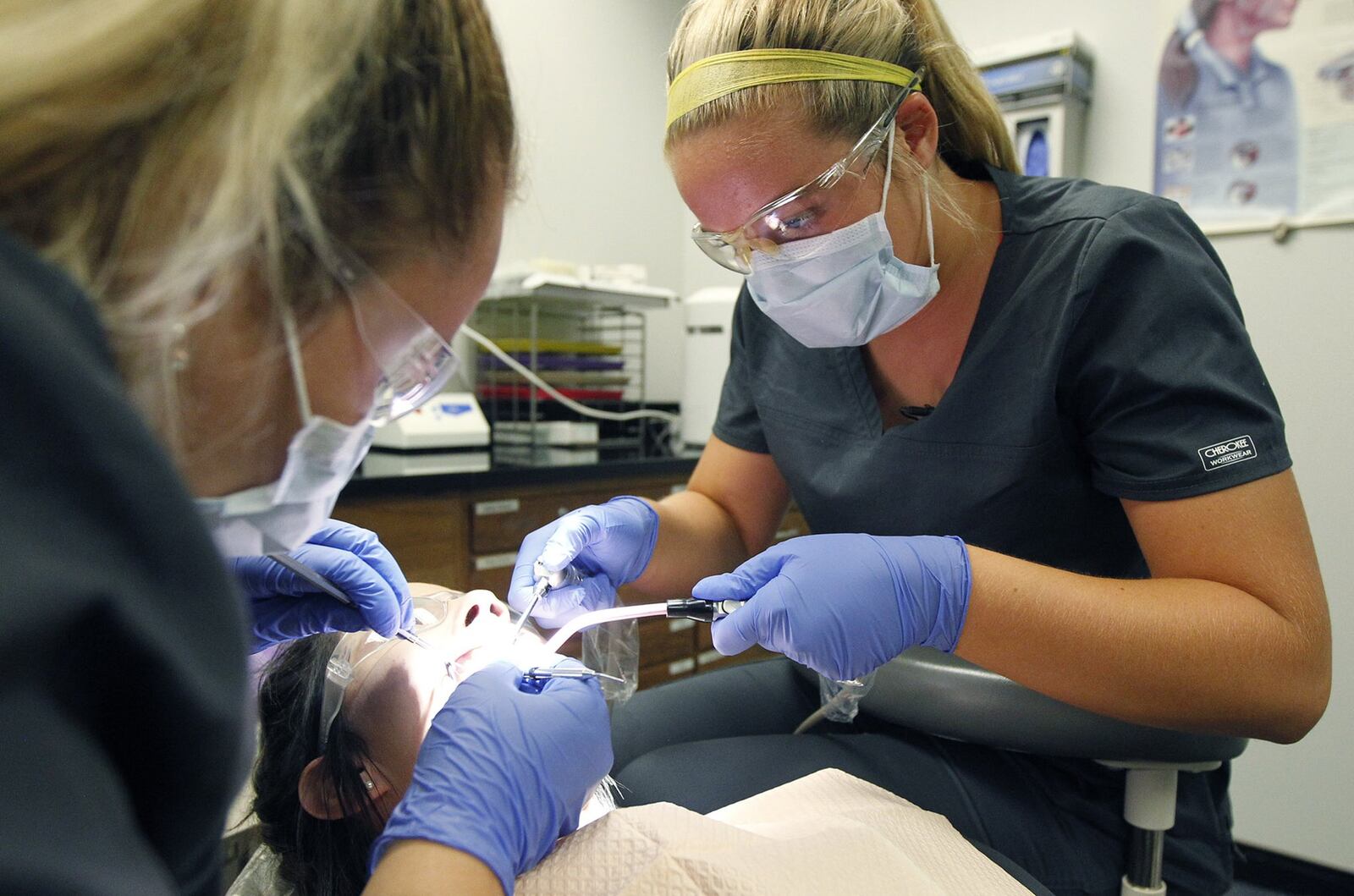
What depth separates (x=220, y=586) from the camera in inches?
15.6

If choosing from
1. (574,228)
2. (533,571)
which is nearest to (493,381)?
(574,228)

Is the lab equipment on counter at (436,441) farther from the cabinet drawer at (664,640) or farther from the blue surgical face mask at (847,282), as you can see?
the blue surgical face mask at (847,282)

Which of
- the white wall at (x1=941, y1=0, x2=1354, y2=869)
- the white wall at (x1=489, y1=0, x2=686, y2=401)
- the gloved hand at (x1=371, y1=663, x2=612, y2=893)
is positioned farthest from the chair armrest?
the white wall at (x1=489, y1=0, x2=686, y2=401)

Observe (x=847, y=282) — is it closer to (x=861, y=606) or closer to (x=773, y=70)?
(x=773, y=70)

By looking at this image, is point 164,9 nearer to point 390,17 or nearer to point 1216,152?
point 390,17

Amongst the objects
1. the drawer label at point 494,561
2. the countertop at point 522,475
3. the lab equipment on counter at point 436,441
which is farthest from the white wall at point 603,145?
the drawer label at point 494,561

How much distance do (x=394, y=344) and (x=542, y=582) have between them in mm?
616

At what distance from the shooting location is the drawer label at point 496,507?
1913 mm

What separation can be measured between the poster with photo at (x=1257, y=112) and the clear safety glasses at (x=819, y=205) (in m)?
1.47

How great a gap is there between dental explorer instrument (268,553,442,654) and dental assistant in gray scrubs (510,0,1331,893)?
0.46 feet

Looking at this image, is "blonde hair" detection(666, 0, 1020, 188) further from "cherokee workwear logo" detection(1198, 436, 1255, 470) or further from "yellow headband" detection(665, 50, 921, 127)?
"cherokee workwear logo" detection(1198, 436, 1255, 470)

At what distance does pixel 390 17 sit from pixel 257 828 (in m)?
0.97

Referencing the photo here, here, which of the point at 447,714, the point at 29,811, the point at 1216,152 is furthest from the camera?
the point at 1216,152

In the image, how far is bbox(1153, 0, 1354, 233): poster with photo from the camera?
1.92 meters
